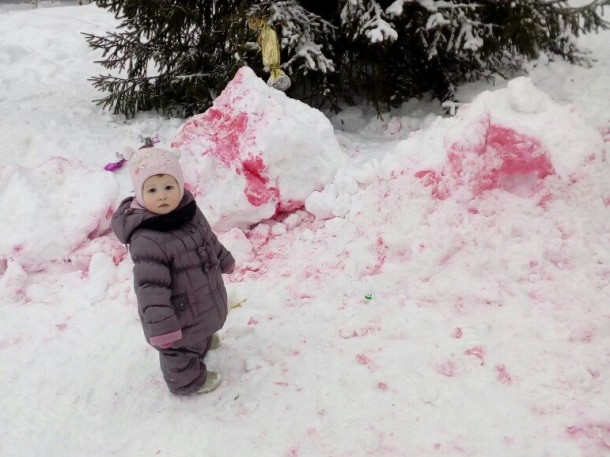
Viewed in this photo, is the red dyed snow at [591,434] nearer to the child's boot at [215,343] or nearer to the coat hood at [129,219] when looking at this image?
the child's boot at [215,343]

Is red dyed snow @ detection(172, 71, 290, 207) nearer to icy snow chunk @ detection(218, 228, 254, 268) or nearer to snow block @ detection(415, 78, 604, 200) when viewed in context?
icy snow chunk @ detection(218, 228, 254, 268)

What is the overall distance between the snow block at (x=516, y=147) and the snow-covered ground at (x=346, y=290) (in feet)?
0.04

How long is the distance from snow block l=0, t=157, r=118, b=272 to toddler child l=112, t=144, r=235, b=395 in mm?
1626

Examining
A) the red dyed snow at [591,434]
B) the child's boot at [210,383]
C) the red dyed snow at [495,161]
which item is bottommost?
the child's boot at [210,383]

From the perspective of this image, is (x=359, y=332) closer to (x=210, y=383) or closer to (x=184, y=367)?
(x=210, y=383)

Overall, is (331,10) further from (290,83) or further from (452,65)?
(452,65)

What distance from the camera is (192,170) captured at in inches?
167

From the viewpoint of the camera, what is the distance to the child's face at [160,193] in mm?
2422

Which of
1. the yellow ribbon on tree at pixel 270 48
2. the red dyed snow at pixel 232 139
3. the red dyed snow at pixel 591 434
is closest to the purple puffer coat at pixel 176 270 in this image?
the red dyed snow at pixel 232 139

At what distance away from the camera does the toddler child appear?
2.43 metres

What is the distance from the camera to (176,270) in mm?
2543

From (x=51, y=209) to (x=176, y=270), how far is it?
2045 mm

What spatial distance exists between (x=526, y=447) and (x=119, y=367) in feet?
7.18

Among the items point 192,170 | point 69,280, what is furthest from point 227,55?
point 69,280
